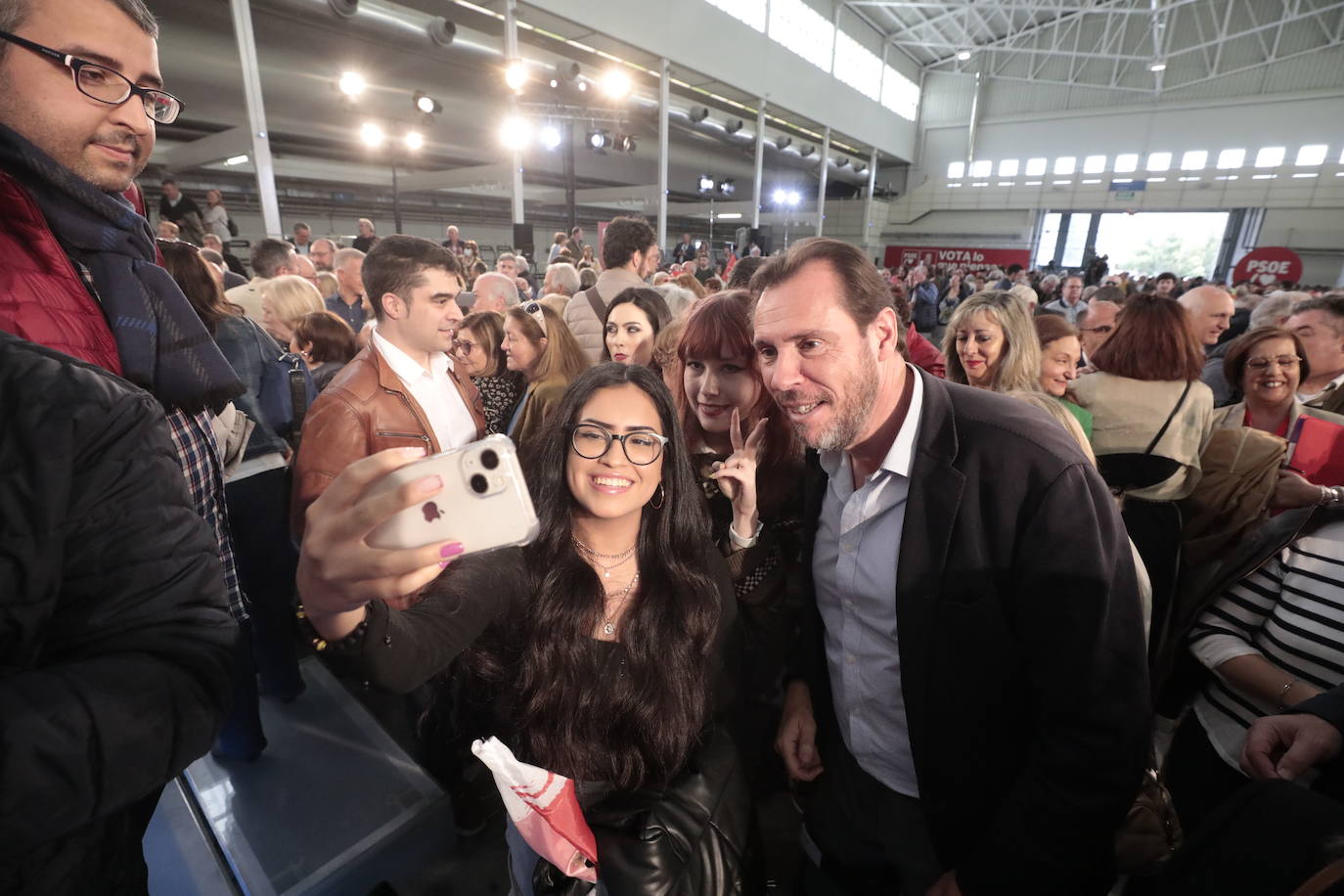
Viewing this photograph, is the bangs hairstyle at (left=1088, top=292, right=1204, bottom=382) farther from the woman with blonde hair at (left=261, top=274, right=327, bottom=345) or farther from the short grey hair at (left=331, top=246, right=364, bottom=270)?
the short grey hair at (left=331, top=246, right=364, bottom=270)

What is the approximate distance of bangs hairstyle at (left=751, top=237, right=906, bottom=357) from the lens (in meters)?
1.42

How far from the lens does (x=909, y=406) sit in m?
1.42

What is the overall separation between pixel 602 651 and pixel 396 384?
4.42ft

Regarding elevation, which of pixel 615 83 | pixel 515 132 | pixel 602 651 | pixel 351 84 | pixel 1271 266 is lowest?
pixel 602 651

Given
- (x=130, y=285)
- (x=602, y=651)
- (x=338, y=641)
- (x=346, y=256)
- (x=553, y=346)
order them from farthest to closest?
(x=346, y=256) < (x=553, y=346) < (x=602, y=651) < (x=130, y=285) < (x=338, y=641)

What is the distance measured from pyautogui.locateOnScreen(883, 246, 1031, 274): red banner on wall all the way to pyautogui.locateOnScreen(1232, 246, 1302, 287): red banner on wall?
21.3ft

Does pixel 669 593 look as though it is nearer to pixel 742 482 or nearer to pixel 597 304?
pixel 742 482

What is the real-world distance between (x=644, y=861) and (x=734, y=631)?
0.61 m

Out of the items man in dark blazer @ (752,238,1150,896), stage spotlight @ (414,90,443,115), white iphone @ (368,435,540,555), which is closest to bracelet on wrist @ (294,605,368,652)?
white iphone @ (368,435,540,555)

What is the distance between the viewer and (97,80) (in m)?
1.10

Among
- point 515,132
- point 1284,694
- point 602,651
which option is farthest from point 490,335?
point 515,132

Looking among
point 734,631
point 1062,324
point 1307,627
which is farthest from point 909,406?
point 1062,324

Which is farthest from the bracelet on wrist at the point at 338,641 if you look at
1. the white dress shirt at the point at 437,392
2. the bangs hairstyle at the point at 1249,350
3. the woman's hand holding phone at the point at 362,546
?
the bangs hairstyle at the point at 1249,350

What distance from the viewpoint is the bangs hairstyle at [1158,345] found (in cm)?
268
